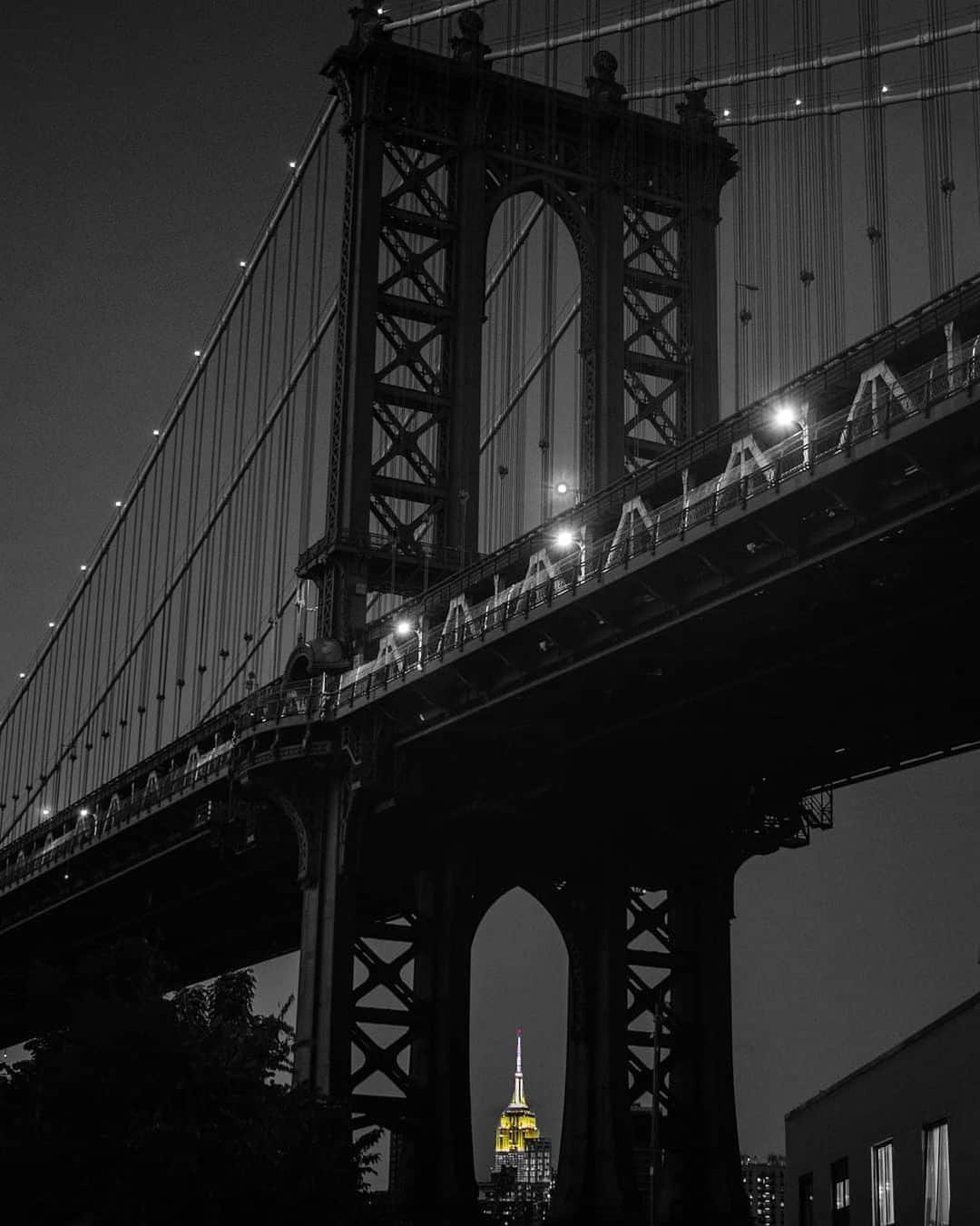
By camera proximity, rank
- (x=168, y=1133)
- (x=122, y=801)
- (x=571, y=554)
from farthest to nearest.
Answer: (x=122, y=801) → (x=571, y=554) → (x=168, y=1133)

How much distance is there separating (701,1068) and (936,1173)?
88.0 feet

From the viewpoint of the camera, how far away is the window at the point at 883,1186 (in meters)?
39.2

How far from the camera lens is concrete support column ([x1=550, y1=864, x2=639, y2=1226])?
60906 mm

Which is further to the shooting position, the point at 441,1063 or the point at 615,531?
the point at 441,1063

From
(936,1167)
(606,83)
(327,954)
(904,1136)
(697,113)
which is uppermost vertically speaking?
(606,83)

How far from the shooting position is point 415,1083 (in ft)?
203

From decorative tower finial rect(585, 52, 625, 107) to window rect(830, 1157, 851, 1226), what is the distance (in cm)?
3590

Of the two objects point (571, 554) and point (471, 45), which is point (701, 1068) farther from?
point (471, 45)

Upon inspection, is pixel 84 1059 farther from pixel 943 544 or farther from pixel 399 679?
pixel 943 544

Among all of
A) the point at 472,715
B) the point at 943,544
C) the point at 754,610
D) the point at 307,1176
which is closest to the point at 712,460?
the point at 754,610

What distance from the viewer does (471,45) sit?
67.6m

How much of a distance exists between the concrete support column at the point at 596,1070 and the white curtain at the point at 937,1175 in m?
24.8

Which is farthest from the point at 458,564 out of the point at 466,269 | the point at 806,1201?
the point at 806,1201

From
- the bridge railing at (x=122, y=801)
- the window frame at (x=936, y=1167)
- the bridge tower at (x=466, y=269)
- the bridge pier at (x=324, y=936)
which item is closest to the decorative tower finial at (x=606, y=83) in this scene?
the bridge tower at (x=466, y=269)
